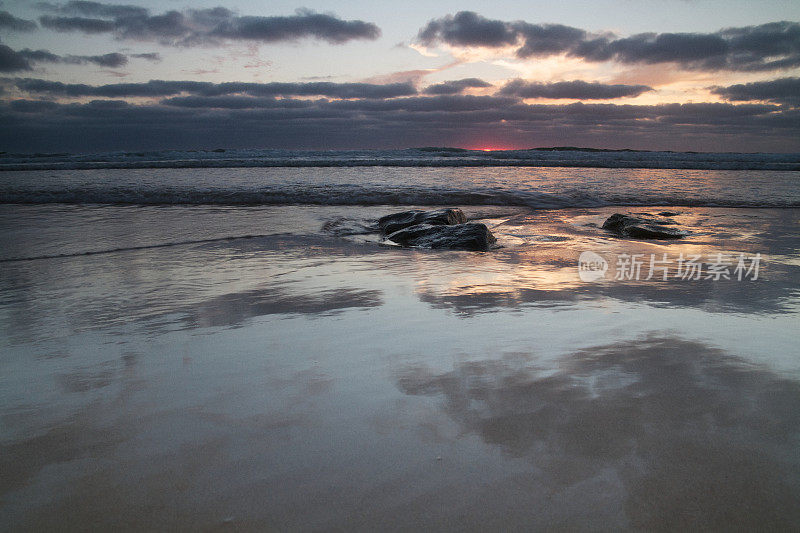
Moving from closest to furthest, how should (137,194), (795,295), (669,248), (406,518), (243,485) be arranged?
(406,518) < (243,485) < (795,295) < (669,248) < (137,194)

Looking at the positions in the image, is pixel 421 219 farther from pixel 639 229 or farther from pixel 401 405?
pixel 401 405

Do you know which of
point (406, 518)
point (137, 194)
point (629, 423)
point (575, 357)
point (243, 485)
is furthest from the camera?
point (137, 194)

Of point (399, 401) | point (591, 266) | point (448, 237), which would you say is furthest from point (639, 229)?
point (399, 401)

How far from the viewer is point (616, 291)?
3.07 metres

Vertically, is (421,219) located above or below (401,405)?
above

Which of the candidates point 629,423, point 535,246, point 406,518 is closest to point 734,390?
point 629,423

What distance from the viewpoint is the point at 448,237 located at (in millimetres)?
4836

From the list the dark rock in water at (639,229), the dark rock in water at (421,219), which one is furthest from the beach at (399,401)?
the dark rock in water at (421,219)

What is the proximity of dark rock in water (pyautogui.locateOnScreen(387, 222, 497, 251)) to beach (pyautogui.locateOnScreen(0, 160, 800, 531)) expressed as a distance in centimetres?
111

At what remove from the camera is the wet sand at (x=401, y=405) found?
1.13 metres

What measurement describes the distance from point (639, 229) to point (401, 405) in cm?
469

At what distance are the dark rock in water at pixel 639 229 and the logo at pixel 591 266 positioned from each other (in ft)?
4.20

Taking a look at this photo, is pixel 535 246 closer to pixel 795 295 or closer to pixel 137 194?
pixel 795 295

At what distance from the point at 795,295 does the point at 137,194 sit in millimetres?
10896
